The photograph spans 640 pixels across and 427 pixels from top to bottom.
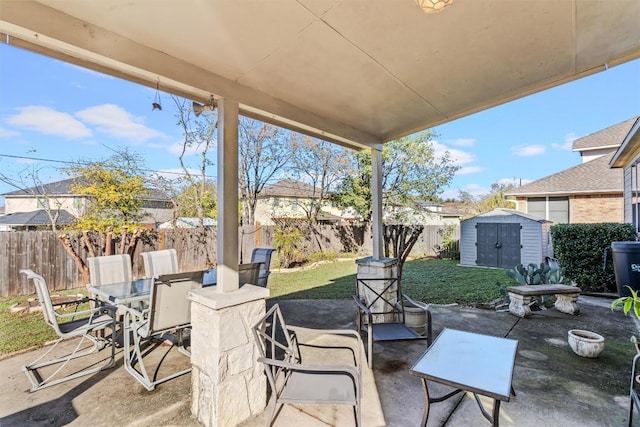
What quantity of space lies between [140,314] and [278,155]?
9.78 metres

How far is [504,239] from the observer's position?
939 cm

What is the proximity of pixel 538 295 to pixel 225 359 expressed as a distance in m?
4.48

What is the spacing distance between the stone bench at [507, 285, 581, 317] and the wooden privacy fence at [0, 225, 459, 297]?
593cm

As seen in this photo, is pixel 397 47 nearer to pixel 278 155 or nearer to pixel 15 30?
pixel 15 30

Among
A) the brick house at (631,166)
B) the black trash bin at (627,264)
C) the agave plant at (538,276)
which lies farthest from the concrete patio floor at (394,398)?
the brick house at (631,166)

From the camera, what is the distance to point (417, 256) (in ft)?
40.5

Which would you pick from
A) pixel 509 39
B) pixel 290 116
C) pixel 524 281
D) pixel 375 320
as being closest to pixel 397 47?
pixel 509 39

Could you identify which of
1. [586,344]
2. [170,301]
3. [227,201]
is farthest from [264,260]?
[586,344]

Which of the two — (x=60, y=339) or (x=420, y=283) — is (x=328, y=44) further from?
(x=420, y=283)

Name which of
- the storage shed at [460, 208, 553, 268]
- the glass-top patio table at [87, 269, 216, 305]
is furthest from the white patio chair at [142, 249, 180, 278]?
the storage shed at [460, 208, 553, 268]

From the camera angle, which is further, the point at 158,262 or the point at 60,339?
the point at 158,262

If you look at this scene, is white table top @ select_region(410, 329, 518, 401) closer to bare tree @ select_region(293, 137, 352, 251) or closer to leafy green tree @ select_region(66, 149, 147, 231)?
leafy green tree @ select_region(66, 149, 147, 231)

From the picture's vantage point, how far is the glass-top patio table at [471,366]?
1.54m

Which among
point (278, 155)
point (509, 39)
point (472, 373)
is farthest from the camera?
point (278, 155)
